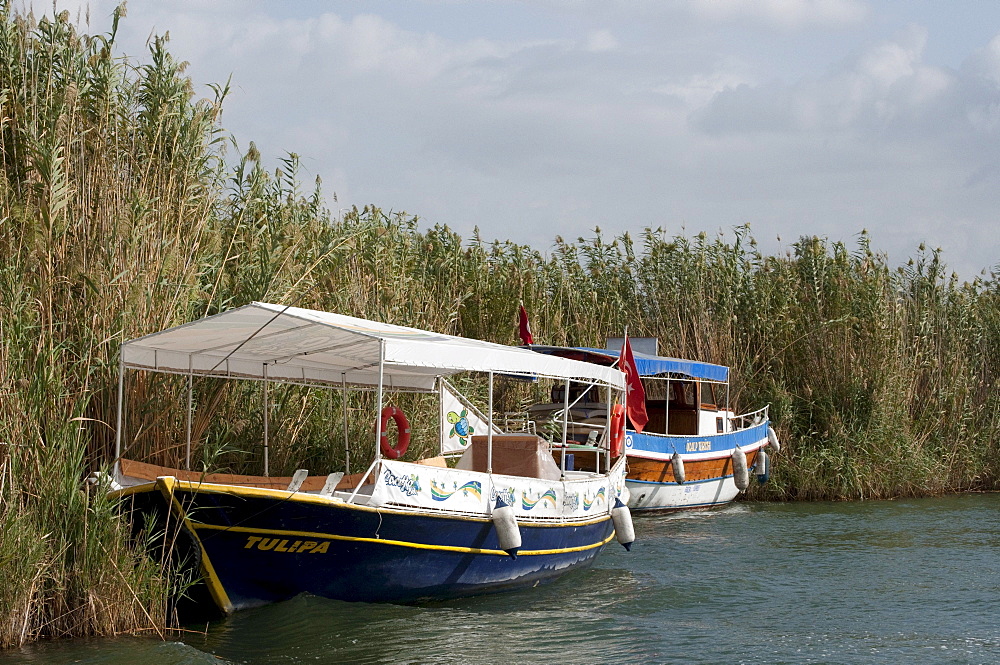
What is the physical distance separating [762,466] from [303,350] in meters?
11.3

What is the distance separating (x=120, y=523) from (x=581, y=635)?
13.0ft

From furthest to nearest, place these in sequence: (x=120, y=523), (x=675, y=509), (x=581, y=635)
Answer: (x=675, y=509), (x=581, y=635), (x=120, y=523)

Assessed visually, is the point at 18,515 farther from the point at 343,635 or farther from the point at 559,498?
the point at 559,498

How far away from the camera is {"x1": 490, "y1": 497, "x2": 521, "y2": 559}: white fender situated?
1013 centimetres

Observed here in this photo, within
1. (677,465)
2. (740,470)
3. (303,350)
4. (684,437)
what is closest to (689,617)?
(303,350)

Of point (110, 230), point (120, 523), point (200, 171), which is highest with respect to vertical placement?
point (200, 171)

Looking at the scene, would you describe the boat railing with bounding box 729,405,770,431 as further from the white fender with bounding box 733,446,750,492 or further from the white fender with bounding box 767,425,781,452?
the white fender with bounding box 733,446,750,492

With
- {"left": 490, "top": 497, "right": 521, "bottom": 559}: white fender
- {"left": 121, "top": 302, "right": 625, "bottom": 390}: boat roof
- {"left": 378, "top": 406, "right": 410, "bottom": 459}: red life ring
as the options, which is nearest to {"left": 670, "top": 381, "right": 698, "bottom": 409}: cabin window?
{"left": 121, "top": 302, "right": 625, "bottom": 390}: boat roof

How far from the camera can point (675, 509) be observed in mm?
19000

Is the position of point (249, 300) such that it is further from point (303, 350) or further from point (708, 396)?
point (708, 396)

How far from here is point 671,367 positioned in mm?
17734

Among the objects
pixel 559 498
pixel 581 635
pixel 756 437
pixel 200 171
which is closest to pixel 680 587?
pixel 559 498

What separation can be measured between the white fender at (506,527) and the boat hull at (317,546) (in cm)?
11

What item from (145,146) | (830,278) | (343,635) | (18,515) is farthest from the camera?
(830,278)
